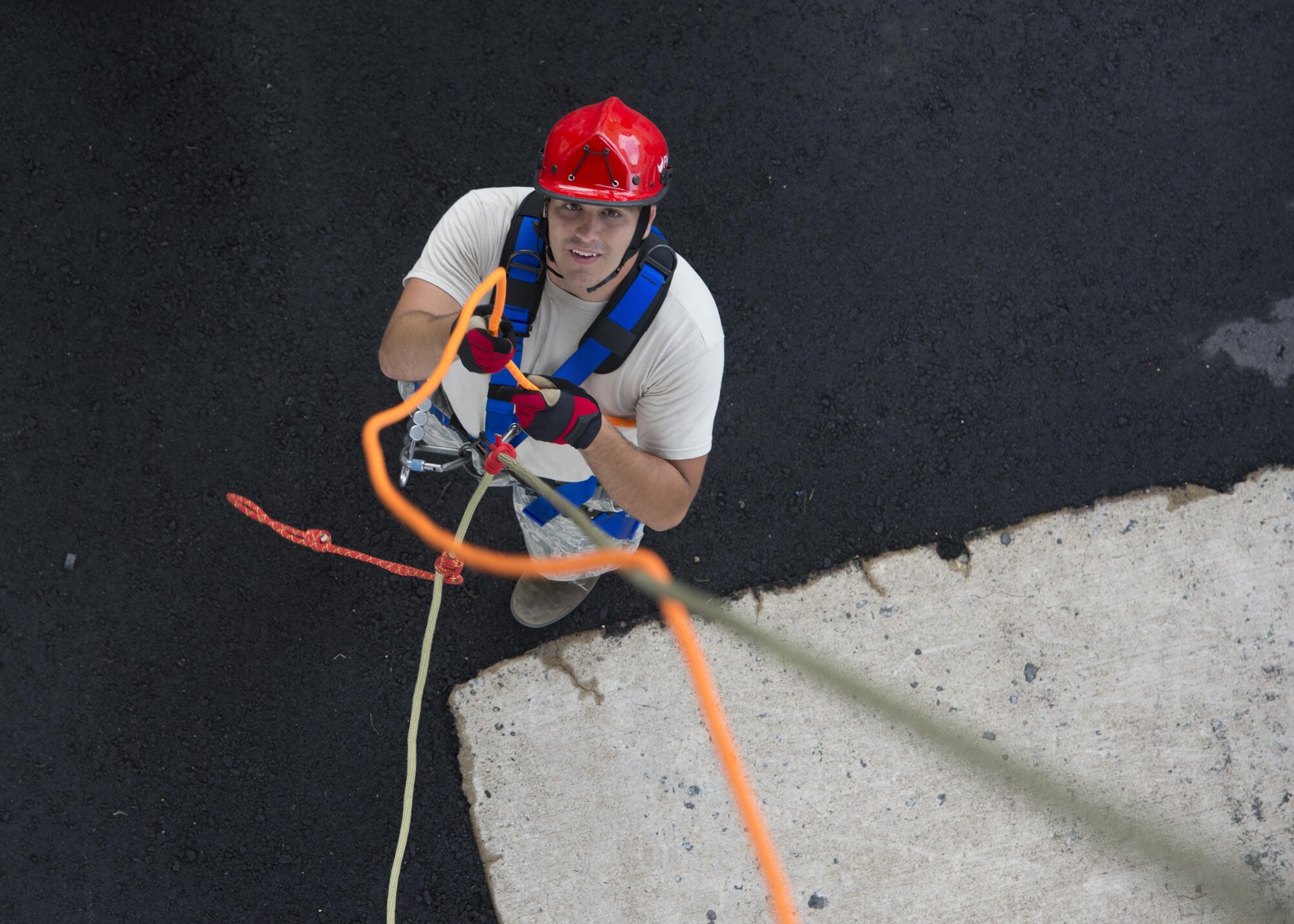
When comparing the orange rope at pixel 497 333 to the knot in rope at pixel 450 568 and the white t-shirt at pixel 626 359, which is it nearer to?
the white t-shirt at pixel 626 359

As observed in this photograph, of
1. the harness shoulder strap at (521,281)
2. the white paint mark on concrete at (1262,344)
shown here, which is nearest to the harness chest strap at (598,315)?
the harness shoulder strap at (521,281)

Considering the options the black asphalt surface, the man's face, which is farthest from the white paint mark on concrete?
the man's face

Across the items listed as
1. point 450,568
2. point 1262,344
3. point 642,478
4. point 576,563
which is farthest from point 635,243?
point 1262,344

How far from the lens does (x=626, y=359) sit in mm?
2193

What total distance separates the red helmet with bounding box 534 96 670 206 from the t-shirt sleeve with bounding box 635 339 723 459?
409mm

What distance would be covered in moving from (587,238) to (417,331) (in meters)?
0.52

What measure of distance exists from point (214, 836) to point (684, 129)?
10.9 ft

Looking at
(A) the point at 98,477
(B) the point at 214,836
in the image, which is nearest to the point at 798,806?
(B) the point at 214,836

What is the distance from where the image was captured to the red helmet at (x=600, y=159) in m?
2.04

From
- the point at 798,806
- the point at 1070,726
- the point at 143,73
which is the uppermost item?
the point at 143,73

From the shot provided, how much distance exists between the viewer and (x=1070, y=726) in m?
3.45

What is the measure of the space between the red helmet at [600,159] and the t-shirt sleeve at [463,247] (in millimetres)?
280

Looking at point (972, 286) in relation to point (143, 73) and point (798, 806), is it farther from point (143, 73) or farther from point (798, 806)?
point (143, 73)

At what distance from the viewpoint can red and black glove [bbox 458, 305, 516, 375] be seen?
→ 1952 millimetres
